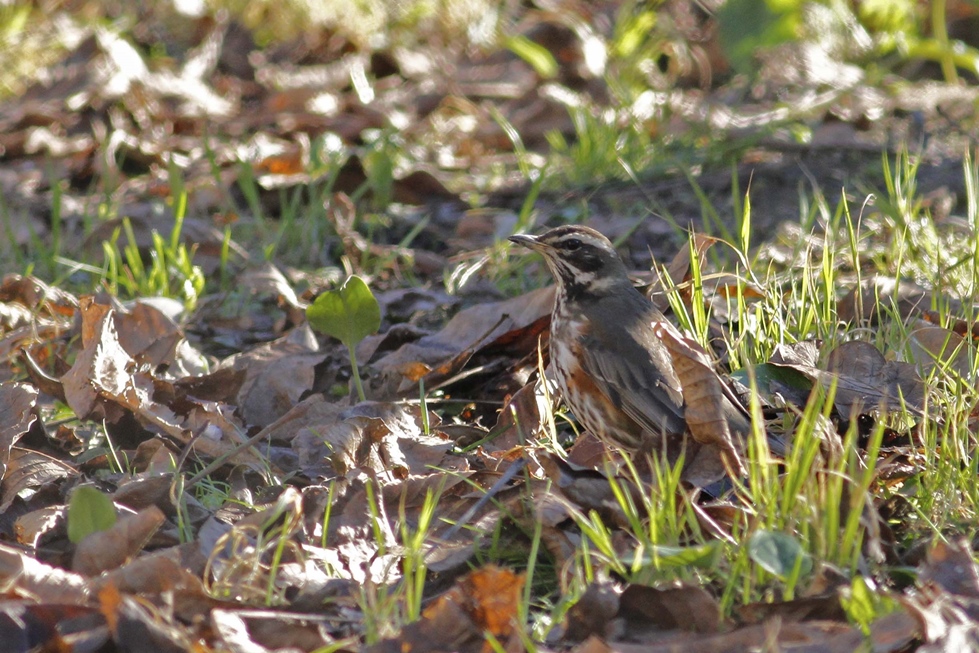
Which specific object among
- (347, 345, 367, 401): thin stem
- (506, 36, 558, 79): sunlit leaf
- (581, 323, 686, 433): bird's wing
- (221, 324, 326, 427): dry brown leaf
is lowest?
(221, 324, 326, 427): dry brown leaf

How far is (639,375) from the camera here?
439 cm

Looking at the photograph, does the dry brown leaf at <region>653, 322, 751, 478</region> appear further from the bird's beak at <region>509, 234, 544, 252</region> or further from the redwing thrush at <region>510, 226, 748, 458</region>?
the bird's beak at <region>509, 234, 544, 252</region>

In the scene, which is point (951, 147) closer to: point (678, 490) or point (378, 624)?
point (678, 490)

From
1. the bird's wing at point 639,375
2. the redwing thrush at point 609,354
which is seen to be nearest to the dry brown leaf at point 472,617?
the redwing thrush at point 609,354

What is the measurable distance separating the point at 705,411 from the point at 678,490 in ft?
0.88

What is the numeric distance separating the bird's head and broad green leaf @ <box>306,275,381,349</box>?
0.94 metres

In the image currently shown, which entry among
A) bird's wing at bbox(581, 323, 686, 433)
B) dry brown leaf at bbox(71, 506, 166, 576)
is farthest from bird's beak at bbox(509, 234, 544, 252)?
dry brown leaf at bbox(71, 506, 166, 576)

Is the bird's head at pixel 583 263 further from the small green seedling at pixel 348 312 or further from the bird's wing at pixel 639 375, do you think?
the small green seedling at pixel 348 312

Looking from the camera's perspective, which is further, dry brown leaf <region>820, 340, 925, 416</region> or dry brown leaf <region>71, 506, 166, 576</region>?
dry brown leaf <region>820, 340, 925, 416</region>

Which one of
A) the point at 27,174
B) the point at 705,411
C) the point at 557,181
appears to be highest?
the point at 705,411

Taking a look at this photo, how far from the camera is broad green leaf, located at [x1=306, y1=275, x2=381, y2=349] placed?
4.21 metres

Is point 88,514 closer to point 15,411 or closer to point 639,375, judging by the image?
point 15,411

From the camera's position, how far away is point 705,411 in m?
3.47

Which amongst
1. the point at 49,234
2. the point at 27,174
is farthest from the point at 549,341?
the point at 27,174
